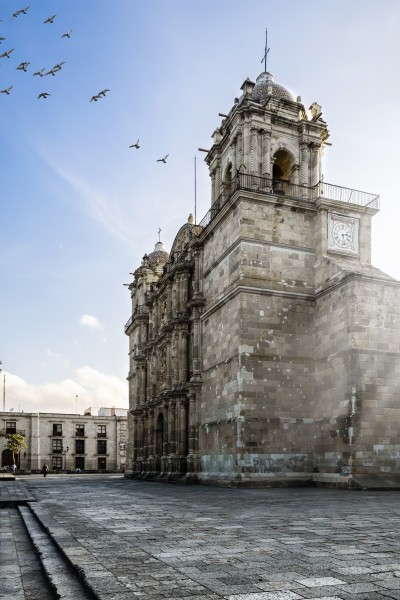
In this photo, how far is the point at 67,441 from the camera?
64.0 meters

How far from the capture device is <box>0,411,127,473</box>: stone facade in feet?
→ 204

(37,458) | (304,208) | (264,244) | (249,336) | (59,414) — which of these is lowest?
(37,458)

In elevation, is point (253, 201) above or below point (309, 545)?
above

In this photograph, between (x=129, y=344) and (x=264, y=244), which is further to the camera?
(x=129, y=344)

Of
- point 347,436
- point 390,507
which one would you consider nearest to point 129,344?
point 347,436

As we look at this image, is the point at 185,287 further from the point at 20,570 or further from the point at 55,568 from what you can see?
the point at 55,568

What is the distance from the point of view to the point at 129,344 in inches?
1726

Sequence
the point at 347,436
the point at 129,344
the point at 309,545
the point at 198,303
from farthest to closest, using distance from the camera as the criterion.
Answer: the point at 129,344
the point at 198,303
the point at 347,436
the point at 309,545

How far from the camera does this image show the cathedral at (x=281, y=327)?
1892cm

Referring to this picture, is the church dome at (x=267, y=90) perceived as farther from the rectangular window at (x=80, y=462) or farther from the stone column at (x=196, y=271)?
the rectangular window at (x=80, y=462)

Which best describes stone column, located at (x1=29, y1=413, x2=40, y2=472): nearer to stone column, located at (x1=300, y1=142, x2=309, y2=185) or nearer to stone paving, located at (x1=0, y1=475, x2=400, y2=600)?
stone column, located at (x1=300, y1=142, x2=309, y2=185)

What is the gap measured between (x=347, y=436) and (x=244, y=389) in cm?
390

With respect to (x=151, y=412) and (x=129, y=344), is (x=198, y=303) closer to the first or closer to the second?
(x=151, y=412)

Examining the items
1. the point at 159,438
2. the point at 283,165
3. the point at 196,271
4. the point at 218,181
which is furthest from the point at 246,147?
the point at 159,438
